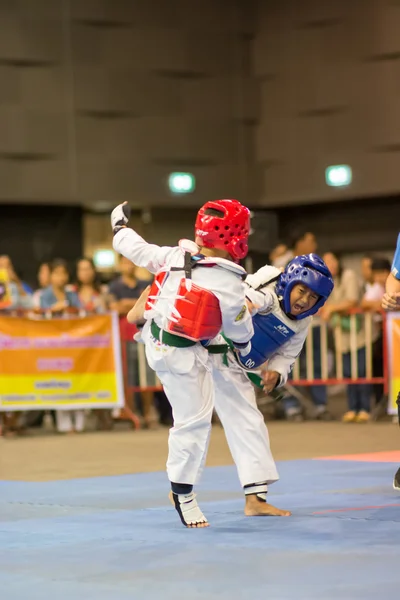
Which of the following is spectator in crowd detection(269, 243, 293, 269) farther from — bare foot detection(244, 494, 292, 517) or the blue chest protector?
bare foot detection(244, 494, 292, 517)

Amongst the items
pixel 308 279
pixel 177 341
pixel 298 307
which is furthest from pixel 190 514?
pixel 308 279

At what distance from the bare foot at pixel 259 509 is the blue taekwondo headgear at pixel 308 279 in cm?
99

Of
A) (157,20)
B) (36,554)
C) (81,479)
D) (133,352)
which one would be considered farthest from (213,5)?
(36,554)

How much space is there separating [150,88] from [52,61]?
1559 millimetres

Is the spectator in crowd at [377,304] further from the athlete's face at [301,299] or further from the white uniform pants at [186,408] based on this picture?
the white uniform pants at [186,408]

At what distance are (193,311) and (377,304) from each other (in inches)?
264

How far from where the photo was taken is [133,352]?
11.6 metres

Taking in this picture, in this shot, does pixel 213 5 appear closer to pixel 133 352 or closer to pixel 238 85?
pixel 238 85

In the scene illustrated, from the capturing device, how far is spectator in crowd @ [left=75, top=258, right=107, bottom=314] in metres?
11.7

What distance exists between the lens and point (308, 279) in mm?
5465

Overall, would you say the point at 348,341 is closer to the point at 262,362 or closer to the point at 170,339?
the point at 262,362

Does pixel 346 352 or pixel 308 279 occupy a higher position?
pixel 308 279

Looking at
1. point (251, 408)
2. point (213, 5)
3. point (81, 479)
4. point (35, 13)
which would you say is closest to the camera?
point (251, 408)

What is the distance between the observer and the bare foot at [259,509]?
17.8ft
